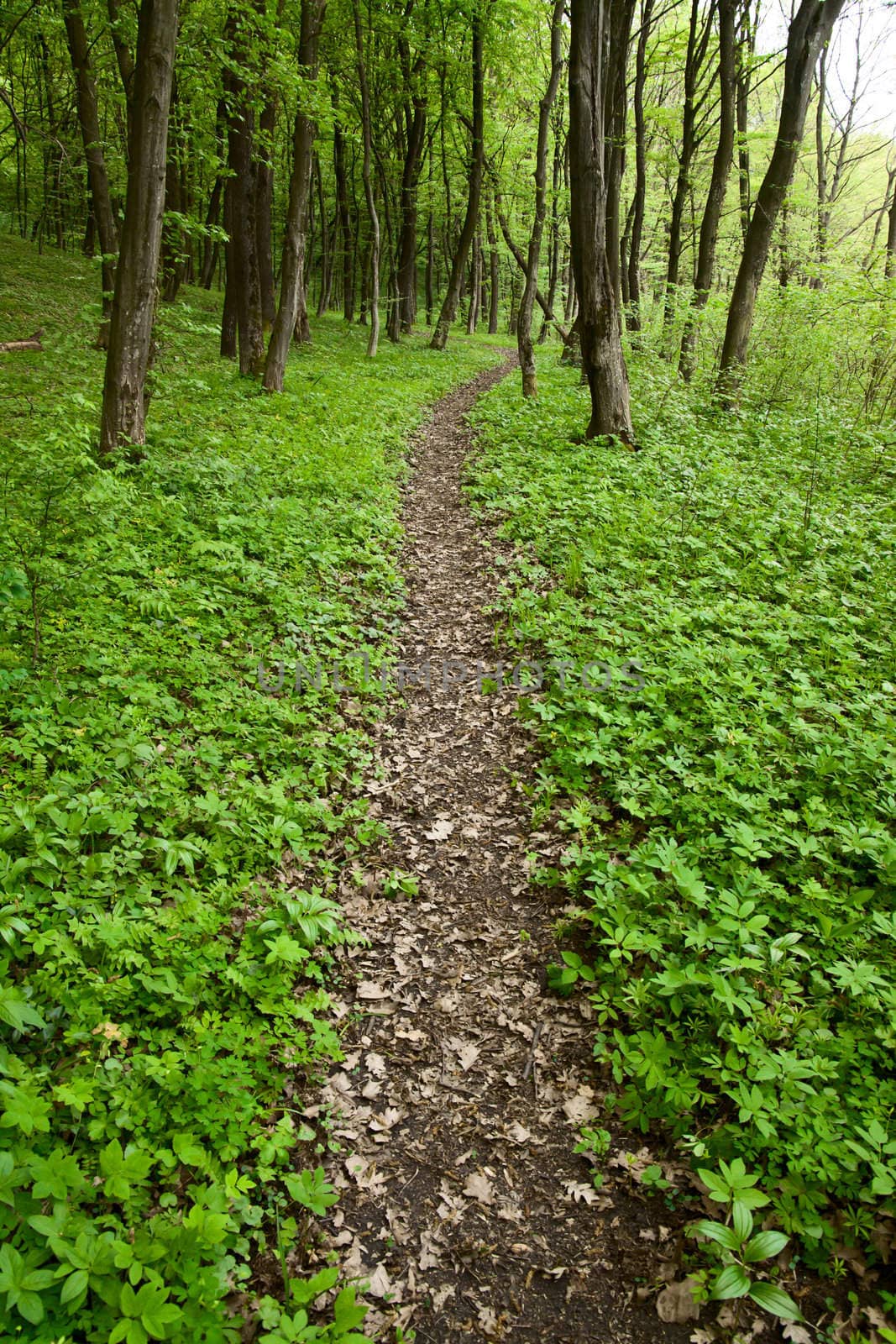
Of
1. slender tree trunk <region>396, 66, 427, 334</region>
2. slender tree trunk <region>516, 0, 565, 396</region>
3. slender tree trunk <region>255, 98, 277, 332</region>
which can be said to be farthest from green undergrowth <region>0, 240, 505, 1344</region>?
slender tree trunk <region>396, 66, 427, 334</region>

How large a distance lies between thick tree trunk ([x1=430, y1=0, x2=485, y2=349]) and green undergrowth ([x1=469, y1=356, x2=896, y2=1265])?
16626 millimetres

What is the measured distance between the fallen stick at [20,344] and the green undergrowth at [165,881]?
6.17 meters

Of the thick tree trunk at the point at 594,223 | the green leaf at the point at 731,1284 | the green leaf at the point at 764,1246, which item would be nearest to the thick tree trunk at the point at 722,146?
the thick tree trunk at the point at 594,223

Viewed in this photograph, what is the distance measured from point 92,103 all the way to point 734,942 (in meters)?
17.4

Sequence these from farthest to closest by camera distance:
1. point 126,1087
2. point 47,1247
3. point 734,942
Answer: point 734,942, point 126,1087, point 47,1247

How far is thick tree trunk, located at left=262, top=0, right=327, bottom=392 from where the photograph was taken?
12438 millimetres

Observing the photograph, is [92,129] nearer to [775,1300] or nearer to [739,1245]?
[739,1245]

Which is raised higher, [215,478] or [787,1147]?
[215,478]

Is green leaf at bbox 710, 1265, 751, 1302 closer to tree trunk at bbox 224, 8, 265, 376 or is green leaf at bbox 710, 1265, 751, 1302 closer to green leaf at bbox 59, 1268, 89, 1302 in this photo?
green leaf at bbox 59, 1268, 89, 1302

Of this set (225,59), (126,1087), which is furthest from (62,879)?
(225,59)

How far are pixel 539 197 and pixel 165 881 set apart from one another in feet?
53.1

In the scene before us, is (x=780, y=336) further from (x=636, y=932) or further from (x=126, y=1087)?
(x=126, y=1087)

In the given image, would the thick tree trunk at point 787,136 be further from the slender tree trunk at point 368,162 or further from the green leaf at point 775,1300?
the green leaf at point 775,1300

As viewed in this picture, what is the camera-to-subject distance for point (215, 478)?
8125 millimetres
